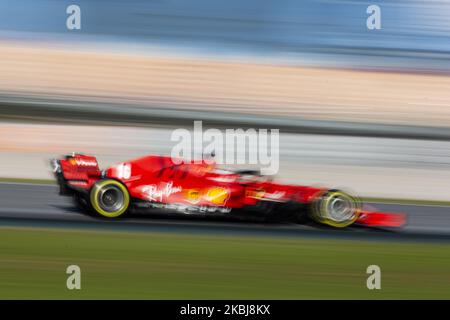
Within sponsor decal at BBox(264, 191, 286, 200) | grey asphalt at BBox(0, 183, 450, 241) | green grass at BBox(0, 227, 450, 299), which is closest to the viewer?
green grass at BBox(0, 227, 450, 299)

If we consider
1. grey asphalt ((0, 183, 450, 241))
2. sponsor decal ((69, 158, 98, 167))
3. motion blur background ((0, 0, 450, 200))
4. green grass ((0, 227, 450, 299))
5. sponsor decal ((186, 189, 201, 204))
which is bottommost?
green grass ((0, 227, 450, 299))

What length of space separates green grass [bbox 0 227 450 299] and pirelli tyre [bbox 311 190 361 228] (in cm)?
43

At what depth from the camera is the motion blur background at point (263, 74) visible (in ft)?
29.5

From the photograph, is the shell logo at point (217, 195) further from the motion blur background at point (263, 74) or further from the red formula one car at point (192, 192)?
the motion blur background at point (263, 74)

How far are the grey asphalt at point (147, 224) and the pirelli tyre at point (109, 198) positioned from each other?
105 mm

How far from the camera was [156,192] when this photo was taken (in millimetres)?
5871

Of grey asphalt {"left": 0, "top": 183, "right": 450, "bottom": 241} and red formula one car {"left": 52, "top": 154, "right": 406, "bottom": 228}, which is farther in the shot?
red formula one car {"left": 52, "top": 154, "right": 406, "bottom": 228}

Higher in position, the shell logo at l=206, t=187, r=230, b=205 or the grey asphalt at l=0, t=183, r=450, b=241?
the shell logo at l=206, t=187, r=230, b=205

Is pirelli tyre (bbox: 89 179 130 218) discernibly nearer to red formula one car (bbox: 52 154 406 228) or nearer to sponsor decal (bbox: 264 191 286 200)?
red formula one car (bbox: 52 154 406 228)

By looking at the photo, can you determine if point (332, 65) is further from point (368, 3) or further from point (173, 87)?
point (173, 87)

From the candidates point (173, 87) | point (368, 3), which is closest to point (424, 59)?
point (368, 3)


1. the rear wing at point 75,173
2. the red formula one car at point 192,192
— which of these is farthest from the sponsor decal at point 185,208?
the rear wing at point 75,173

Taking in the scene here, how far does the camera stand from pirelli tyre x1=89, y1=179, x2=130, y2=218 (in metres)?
5.71

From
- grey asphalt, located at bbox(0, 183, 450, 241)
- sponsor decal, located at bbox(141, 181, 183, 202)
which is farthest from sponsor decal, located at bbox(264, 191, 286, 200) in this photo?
sponsor decal, located at bbox(141, 181, 183, 202)
